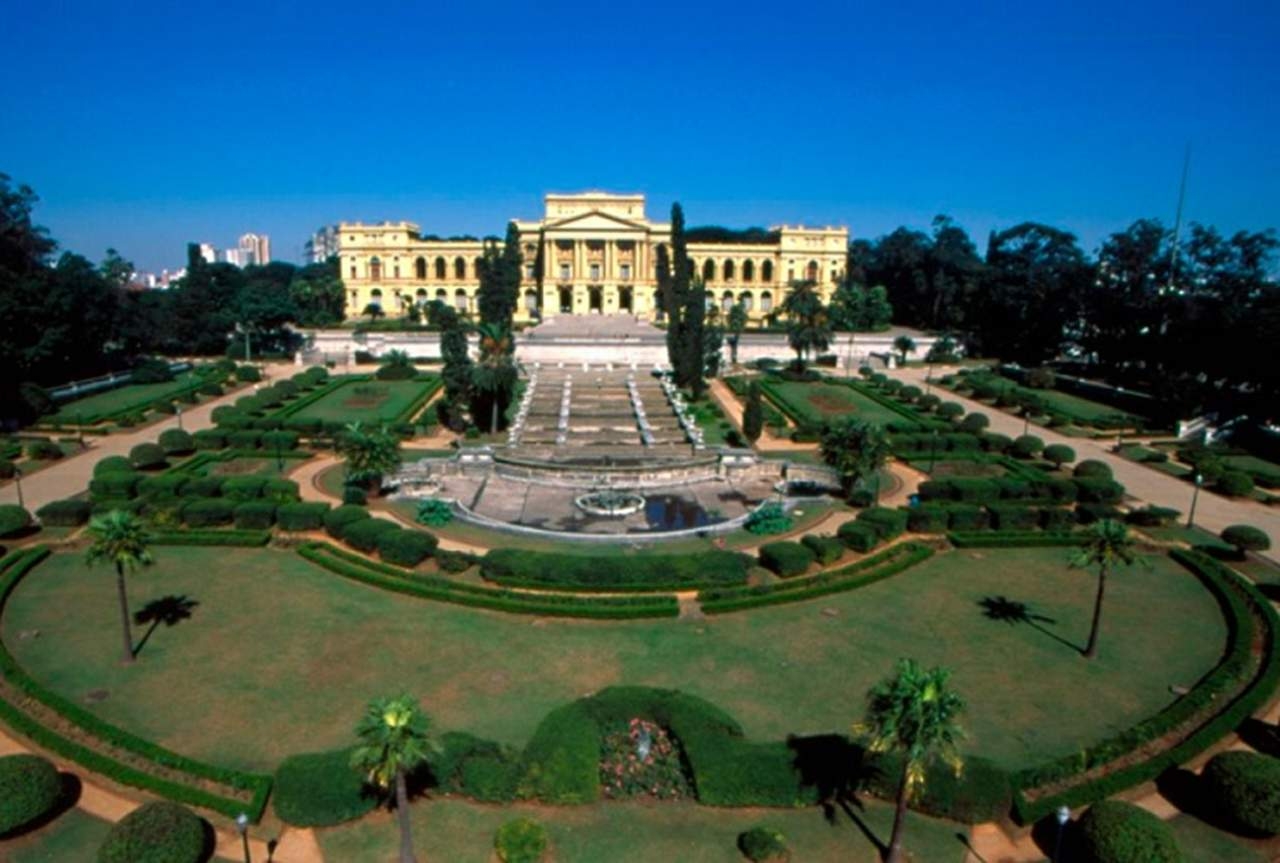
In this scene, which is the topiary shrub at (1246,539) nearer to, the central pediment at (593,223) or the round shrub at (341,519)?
the round shrub at (341,519)

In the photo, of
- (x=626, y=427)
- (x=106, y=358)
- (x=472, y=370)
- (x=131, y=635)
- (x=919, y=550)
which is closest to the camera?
(x=131, y=635)

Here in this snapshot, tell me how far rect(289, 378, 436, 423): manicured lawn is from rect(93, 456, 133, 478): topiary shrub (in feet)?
43.5

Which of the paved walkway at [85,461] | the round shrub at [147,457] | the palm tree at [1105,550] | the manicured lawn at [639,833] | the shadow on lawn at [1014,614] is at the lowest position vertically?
the manicured lawn at [639,833]

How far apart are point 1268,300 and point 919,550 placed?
39440mm

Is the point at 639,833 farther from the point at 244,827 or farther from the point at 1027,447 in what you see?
the point at 1027,447

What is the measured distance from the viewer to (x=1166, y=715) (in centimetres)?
2105

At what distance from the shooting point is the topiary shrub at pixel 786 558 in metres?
30.3

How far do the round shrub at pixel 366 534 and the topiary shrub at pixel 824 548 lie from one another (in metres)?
15.8

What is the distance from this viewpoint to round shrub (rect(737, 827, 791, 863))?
53.2 feet

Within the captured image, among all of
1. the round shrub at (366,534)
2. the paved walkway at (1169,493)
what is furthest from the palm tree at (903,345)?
the round shrub at (366,534)

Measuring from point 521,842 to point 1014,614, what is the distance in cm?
1936

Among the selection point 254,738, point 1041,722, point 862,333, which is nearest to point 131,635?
point 254,738

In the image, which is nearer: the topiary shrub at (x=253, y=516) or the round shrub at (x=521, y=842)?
the round shrub at (x=521, y=842)

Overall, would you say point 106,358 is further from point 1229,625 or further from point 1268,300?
point 1268,300
